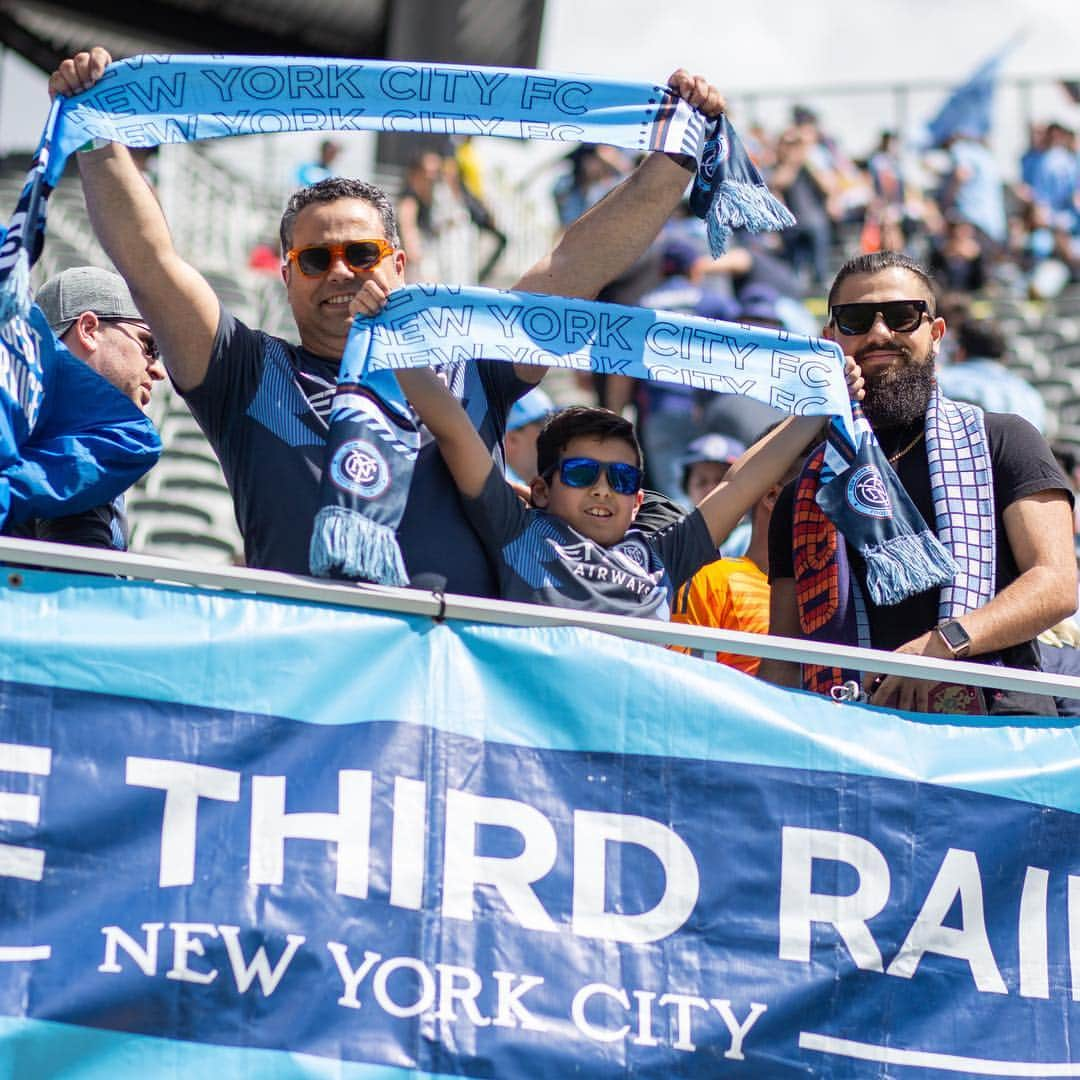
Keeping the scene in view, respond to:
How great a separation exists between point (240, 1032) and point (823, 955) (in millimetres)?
1098

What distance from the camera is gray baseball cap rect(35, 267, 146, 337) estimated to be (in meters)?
4.26

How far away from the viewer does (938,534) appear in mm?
4160

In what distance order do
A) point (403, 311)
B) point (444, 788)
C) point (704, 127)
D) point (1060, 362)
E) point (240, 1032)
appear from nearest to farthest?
1. point (240, 1032)
2. point (444, 788)
3. point (403, 311)
4. point (704, 127)
5. point (1060, 362)

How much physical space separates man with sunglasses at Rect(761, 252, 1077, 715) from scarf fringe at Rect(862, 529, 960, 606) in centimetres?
11

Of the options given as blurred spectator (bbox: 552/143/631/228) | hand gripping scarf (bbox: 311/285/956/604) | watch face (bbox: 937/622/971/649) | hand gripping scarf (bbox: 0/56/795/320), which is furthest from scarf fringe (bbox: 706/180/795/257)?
blurred spectator (bbox: 552/143/631/228)

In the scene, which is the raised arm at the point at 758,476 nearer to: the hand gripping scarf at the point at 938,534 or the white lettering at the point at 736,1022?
the hand gripping scarf at the point at 938,534

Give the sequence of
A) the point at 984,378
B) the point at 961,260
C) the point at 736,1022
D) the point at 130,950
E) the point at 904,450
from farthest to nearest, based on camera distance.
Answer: the point at 961,260 < the point at 984,378 < the point at 904,450 < the point at 736,1022 < the point at 130,950

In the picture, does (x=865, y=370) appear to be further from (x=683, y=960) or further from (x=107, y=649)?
(x=107, y=649)

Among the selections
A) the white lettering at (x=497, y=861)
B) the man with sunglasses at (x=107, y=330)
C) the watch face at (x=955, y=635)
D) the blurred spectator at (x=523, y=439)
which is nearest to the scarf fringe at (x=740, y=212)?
the watch face at (x=955, y=635)

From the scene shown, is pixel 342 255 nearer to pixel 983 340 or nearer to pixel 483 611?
pixel 483 611

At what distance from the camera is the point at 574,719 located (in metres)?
3.56

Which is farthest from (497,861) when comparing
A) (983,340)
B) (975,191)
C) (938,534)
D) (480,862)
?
(975,191)

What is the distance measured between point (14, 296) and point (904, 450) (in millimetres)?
2036

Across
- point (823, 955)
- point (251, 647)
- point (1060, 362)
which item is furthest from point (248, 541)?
point (1060, 362)
